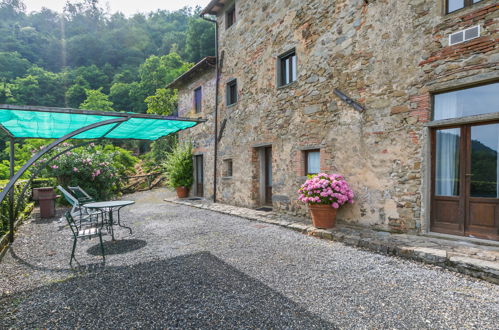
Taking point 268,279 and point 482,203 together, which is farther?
point 482,203

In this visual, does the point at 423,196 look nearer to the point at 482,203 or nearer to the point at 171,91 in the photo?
the point at 482,203

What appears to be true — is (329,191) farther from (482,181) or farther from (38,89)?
(38,89)

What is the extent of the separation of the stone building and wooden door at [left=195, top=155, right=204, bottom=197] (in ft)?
11.1

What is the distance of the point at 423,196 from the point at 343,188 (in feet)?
4.46

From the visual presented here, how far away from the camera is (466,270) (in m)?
3.25

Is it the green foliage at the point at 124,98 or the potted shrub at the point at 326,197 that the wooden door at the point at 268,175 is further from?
the green foliage at the point at 124,98

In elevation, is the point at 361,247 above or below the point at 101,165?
below

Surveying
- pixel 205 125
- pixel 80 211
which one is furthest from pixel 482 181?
pixel 205 125

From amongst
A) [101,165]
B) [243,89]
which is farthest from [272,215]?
[101,165]

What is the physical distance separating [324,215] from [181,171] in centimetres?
738

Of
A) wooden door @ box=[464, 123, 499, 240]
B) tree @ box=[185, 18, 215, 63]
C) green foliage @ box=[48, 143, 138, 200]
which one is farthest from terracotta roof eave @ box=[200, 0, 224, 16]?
tree @ box=[185, 18, 215, 63]

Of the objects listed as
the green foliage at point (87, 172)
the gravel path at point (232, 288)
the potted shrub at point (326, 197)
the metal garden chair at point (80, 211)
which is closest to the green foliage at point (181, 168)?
the green foliage at point (87, 172)

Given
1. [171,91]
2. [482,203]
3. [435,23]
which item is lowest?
[482,203]

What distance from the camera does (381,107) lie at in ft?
16.3
